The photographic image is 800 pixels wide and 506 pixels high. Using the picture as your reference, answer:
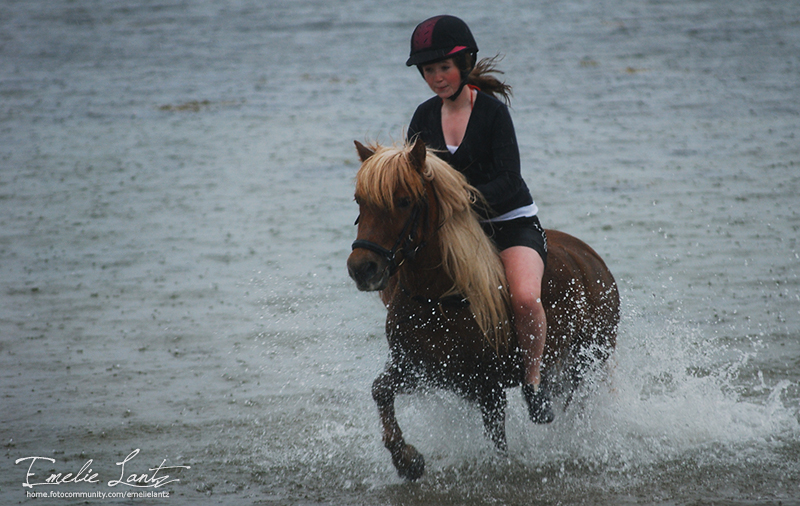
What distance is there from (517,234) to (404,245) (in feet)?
2.59

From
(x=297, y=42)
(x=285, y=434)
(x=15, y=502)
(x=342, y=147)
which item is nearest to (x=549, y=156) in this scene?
(x=342, y=147)

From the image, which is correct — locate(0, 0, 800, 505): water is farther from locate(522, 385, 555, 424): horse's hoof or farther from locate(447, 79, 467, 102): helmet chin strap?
locate(447, 79, 467, 102): helmet chin strap

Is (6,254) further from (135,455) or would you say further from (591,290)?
(591,290)

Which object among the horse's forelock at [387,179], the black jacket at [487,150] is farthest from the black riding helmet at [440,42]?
the horse's forelock at [387,179]

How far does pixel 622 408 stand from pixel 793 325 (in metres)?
2.11

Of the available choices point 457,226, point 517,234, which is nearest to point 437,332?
point 457,226

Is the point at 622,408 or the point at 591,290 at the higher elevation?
the point at 591,290

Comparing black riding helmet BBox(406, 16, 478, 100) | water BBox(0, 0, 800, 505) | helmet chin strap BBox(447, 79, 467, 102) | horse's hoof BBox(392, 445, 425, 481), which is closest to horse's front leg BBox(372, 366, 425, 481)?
horse's hoof BBox(392, 445, 425, 481)

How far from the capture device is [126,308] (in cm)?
700

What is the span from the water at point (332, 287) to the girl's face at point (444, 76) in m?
1.06

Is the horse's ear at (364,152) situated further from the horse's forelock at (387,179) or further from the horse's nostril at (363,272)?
the horse's nostril at (363,272)

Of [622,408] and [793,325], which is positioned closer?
[622,408]

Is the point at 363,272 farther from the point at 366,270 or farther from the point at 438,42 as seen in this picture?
the point at 438,42

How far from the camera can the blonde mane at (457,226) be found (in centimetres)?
340
